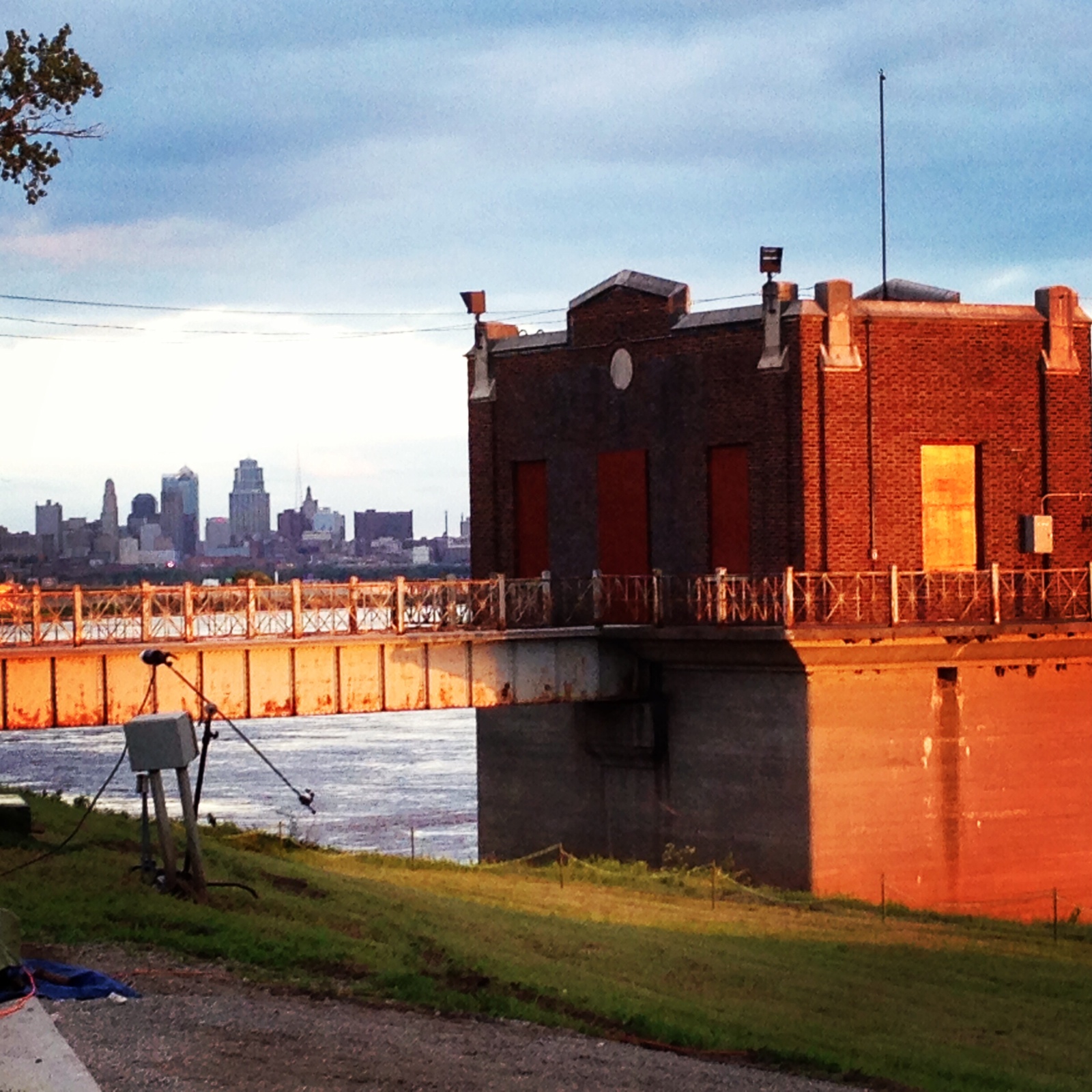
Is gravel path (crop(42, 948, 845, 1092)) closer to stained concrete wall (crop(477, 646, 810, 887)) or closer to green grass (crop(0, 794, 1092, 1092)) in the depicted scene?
green grass (crop(0, 794, 1092, 1092))

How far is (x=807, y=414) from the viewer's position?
119 feet

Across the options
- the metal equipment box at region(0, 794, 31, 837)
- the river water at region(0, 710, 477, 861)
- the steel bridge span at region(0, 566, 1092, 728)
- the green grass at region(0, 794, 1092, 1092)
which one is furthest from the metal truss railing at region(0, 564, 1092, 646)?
the river water at region(0, 710, 477, 861)

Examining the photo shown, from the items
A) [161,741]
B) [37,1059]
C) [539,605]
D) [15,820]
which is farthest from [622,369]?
[37,1059]

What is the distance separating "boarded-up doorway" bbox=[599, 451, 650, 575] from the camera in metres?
39.8

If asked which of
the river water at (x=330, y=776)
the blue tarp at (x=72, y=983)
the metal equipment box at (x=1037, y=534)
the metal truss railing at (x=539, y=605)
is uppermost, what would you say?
the metal equipment box at (x=1037, y=534)

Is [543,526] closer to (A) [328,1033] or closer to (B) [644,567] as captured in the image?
(B) [644,567]

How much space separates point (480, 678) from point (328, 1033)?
71.7ft

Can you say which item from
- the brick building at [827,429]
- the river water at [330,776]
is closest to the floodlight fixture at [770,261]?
the brick building at [827,429]

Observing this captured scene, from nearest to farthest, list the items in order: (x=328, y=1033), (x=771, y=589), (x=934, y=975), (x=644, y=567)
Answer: (x=328, y=1033)
(x=934, y=975)
(x=771, y=589)
(x=644, y=567)

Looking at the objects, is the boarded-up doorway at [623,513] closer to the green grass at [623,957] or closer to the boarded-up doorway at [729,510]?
the boarded-up doorway at [729,510]

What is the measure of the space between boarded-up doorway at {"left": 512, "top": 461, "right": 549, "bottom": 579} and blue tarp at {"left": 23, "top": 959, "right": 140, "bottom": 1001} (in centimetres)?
2631

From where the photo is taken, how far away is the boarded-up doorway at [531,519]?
42312 mm

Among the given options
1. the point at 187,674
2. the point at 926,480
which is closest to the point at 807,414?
the point at 926,480

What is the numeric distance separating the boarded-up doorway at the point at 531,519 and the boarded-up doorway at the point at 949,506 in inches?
330
